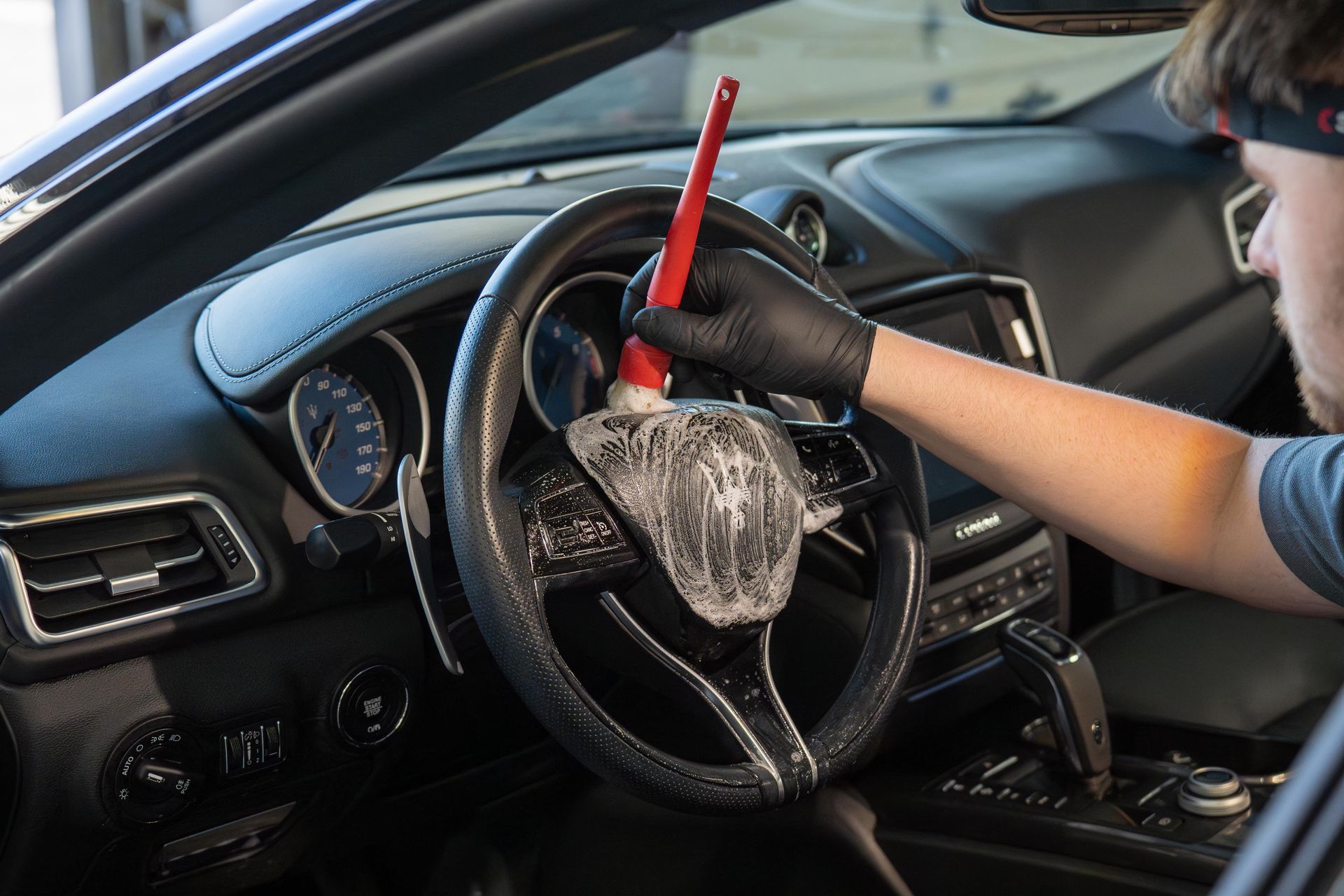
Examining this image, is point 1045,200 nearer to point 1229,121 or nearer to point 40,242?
point 1229,121

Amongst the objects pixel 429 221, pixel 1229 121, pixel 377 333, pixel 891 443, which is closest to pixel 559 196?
pixel 429 221

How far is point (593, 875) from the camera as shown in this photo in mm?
1715

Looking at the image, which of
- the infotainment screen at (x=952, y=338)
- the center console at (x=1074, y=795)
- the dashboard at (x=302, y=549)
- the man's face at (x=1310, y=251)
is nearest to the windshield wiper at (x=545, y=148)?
the dashboard at (x=302, y=549)

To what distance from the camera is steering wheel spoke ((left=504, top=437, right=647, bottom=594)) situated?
1071mm

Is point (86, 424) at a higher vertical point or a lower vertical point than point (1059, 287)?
higher

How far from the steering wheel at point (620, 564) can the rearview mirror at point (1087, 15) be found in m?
0.30

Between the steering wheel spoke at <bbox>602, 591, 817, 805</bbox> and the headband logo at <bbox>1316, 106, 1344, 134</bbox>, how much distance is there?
61 centimetres

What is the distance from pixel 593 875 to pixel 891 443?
0.78m

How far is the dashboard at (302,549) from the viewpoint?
1.20 metres

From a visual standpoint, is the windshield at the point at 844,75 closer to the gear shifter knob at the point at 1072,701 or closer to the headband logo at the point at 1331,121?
the gear shifter knob at the point at 1072,701

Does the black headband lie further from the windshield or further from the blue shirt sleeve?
the windshield

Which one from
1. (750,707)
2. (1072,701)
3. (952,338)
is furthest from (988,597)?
(750,707)

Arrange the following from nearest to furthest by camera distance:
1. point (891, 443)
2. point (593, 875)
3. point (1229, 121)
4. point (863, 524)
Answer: point (1229, 121) < point (891, 443) < point (863, 524) < point (593, 875)

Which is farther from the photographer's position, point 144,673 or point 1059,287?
point 1059,287
